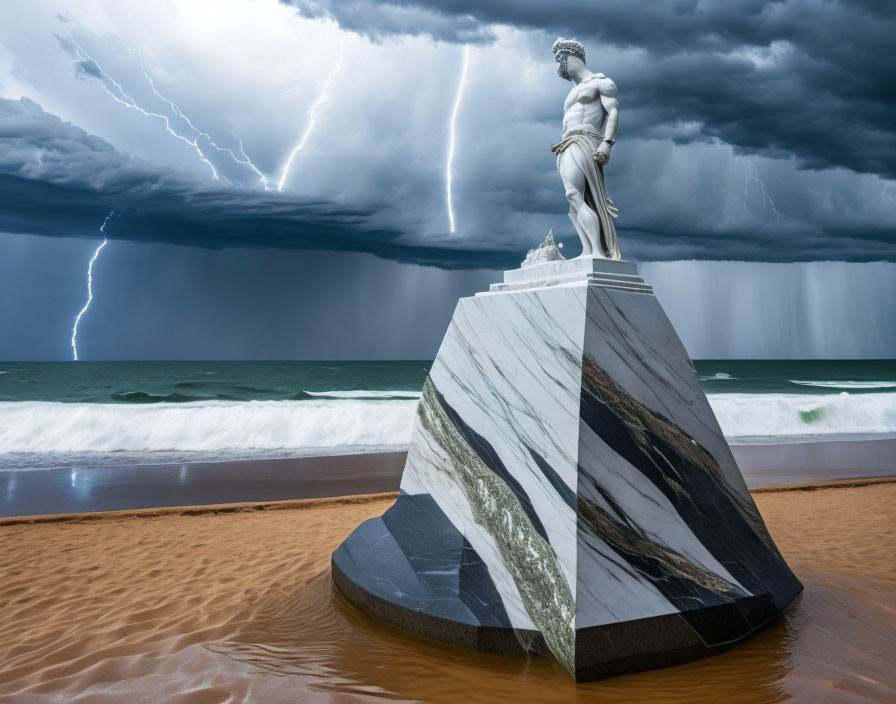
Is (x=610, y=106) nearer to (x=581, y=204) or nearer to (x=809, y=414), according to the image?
(x=581, y=204)

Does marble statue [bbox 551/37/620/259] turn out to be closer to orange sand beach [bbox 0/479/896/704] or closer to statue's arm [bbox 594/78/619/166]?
statue's arm [bbox 594/78/619/166]

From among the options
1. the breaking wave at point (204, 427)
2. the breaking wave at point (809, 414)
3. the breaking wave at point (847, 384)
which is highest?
the breaking wave at point (847, 384)

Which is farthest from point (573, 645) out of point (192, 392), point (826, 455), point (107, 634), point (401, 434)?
point (192, 392)

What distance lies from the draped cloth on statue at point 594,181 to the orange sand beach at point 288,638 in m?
2.35

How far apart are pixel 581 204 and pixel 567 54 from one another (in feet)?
3.40

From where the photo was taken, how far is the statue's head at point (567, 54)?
12.2 feet

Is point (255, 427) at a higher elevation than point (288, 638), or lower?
higher

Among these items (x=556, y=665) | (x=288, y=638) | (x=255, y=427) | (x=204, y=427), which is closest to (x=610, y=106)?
(x=556, y=665)

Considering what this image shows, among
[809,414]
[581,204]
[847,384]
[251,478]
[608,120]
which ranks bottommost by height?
[251,478]

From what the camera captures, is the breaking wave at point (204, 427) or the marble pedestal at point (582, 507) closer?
the marble pedestal at point (582, 507)

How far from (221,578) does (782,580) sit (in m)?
3.72

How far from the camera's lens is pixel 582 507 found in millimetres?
2746

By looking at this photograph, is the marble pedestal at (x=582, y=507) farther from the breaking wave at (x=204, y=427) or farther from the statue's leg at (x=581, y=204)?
the breaking wave at (x=204, y=427)

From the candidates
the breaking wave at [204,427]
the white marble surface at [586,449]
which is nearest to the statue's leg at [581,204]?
the white marble surface at [586,449]
